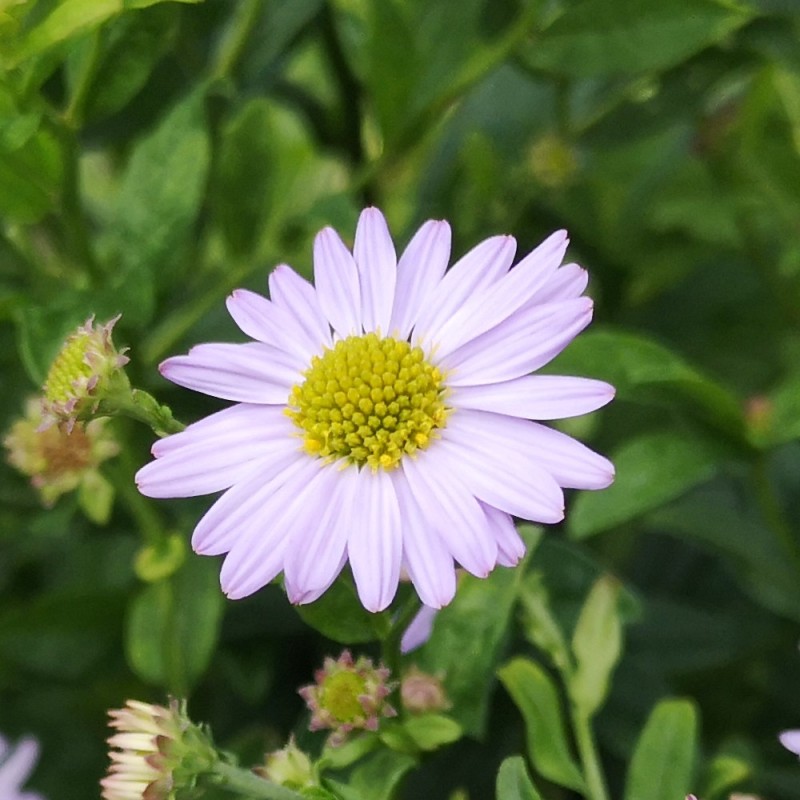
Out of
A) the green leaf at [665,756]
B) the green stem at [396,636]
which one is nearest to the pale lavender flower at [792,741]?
the green leaf at [665,756]

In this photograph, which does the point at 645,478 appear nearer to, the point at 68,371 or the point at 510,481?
the point at 510,481

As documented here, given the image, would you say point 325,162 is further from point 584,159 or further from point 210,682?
point 210,682

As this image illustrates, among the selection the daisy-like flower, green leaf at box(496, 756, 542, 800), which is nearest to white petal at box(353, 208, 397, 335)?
the daisy-like flower

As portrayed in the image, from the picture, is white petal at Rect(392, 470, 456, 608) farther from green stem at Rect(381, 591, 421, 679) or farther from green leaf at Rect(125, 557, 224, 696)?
green leaf at Rect(125, 557, 224, 696)

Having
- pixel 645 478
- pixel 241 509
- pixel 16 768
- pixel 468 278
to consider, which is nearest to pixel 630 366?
pixel 645 478

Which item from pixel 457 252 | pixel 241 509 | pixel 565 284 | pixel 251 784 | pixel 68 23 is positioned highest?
pixel 457 252

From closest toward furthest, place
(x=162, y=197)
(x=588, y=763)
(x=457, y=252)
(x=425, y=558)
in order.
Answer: (x=425, y=558), (x=588, y=763), (x=162, y=197), (x=457, y=252)
